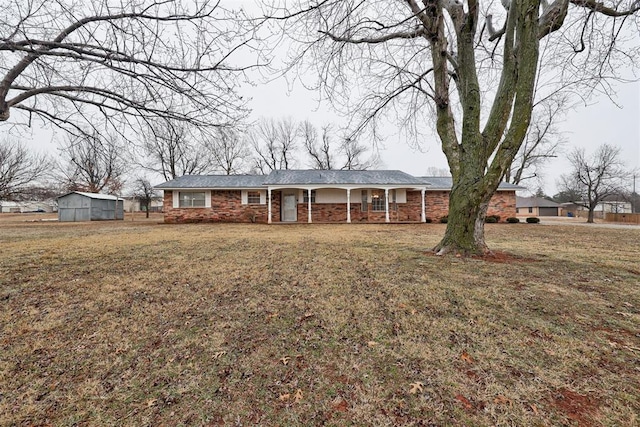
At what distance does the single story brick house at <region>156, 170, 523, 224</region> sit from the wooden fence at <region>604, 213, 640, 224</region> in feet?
49.9

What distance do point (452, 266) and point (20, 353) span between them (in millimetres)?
5408

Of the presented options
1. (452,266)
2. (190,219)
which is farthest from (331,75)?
(190,219)

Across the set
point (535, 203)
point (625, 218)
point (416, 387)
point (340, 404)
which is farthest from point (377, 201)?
point (535, 203)

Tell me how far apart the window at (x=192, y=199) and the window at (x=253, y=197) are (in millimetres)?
2879

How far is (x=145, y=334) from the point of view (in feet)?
8.25

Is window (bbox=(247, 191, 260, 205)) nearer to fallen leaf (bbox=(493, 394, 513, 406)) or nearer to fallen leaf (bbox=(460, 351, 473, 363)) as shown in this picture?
fallen leaf (bbox=(460, 351, 473, 363))

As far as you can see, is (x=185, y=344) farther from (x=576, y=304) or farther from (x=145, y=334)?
(x=576, y=304)

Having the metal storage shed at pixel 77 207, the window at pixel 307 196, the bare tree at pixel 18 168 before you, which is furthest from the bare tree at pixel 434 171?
the bare tree at pixel 18 168

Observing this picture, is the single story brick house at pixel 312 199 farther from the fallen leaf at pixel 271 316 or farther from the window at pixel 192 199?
the fallen leaf at pixel 271 316

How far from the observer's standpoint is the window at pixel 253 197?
17594 millimetres

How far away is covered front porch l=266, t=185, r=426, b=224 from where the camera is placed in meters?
17.4

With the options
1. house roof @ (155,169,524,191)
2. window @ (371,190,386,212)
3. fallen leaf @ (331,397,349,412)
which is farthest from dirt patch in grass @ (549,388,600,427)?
window @ (371,190,386,212)

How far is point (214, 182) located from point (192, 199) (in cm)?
178

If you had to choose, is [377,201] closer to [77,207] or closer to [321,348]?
[321,348]
